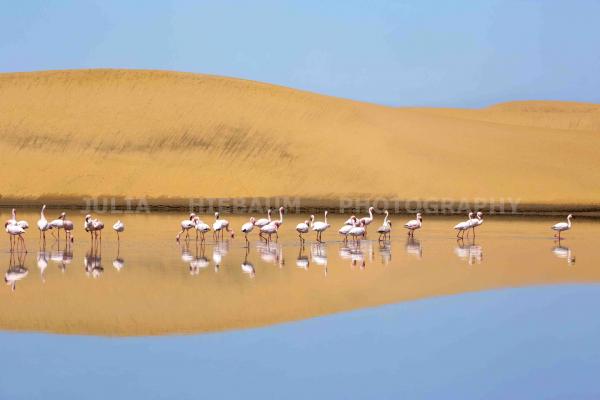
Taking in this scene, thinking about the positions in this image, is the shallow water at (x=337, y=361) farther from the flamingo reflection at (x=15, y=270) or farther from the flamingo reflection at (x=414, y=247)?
the flamingo reflection at (x=414, y=247)

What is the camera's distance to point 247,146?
66062mm

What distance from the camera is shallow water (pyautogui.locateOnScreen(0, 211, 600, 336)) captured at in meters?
15.2

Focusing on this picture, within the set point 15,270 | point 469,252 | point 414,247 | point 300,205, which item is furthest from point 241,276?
point 300,205

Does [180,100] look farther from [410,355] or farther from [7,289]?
[410,355]

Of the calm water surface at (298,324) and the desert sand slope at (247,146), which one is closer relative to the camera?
the calm water surface at (298,324)

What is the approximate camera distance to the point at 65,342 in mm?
13117

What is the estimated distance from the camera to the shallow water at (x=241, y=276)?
600 inches

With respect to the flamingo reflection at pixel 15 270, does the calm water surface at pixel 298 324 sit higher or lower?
lower

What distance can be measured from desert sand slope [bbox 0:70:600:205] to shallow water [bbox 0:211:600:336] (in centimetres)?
2653

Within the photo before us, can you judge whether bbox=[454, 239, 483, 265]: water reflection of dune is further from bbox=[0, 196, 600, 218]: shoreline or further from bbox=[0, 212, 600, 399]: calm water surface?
bbox=[0, 196, 600, 218]: shoreline

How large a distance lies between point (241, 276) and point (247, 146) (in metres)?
46.4

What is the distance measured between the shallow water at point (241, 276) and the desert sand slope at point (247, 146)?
26530mm

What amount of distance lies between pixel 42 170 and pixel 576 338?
173 feet

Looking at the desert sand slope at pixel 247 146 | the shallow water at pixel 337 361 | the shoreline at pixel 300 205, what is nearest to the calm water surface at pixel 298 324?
the shallow water at pixel 337 361
